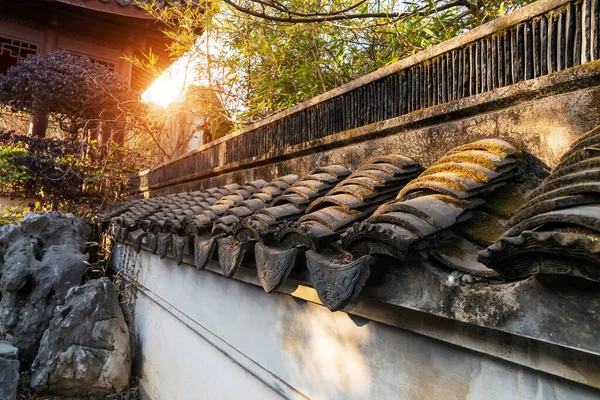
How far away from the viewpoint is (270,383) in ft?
9.03

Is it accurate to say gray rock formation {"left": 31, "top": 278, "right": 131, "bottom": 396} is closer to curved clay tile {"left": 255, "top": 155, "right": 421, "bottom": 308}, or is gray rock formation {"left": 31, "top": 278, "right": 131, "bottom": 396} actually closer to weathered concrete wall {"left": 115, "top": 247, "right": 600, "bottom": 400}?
weathered concrete wall {"left": 115, "top": 247, "right": 600, "bottom": 400}

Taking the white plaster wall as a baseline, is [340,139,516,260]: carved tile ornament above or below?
above

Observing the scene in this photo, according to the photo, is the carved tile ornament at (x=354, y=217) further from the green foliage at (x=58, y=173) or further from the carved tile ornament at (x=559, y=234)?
the green foliage at (x=58, y=173)

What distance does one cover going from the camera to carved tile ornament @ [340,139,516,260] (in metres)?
1.38

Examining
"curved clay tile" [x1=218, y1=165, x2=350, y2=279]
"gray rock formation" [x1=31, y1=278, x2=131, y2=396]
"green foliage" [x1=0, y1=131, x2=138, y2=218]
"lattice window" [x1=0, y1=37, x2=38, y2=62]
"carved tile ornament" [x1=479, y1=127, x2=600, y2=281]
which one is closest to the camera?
"carved tile ornament" [x1=479, y1=127, x2=600, y2=281]

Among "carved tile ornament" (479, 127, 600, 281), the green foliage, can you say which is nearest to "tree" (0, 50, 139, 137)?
the green foliage

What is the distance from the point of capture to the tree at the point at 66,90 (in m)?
8.71

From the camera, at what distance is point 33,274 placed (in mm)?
6312

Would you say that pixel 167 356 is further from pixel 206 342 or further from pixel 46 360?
pixel 46 360

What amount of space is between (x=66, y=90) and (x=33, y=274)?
4.60 metres

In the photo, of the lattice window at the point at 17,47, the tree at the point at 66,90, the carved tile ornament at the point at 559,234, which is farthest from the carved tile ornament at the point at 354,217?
the lattice window at the point at 17,47

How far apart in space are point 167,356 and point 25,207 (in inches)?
270

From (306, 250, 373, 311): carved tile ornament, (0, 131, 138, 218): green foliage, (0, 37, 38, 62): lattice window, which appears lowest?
(306, 250, 373, 311): carved tile ornament

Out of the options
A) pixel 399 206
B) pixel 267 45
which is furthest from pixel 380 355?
pixel 267 45
